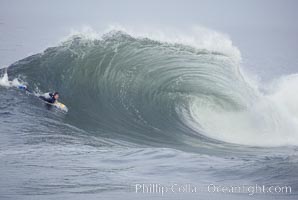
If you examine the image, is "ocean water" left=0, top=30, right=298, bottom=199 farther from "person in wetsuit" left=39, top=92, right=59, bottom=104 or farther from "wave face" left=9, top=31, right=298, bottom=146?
"person in wetsuit" left=39, top=92, right=59, bottom=104

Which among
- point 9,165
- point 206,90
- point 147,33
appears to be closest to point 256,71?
point 147,33

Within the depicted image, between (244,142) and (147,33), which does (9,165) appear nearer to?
(244,142)

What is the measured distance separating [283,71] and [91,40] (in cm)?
2294

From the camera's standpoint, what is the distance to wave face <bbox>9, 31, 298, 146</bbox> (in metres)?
16.7

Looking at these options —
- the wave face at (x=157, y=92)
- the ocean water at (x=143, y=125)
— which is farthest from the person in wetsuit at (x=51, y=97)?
the wave face at (x=157, y=92)

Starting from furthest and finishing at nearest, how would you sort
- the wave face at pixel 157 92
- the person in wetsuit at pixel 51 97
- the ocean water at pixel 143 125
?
the person in wetsuit at pixel 51 97 < the wave face at pixel 157 92 < the ocean water at pixel 143 125

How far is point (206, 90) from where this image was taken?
2022cm

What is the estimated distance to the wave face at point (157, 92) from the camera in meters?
16.7

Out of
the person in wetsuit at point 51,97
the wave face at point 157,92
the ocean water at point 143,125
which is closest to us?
the ocean water at point 143,125

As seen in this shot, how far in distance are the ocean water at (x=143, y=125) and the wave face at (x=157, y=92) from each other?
45 millimetres

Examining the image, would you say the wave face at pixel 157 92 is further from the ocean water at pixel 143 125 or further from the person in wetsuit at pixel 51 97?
the person in wetsuit at pixel 51 97

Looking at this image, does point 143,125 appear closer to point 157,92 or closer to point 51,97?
point 157,92

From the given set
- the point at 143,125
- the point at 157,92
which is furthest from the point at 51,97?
the point at 157,92

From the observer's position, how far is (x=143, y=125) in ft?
55.1
